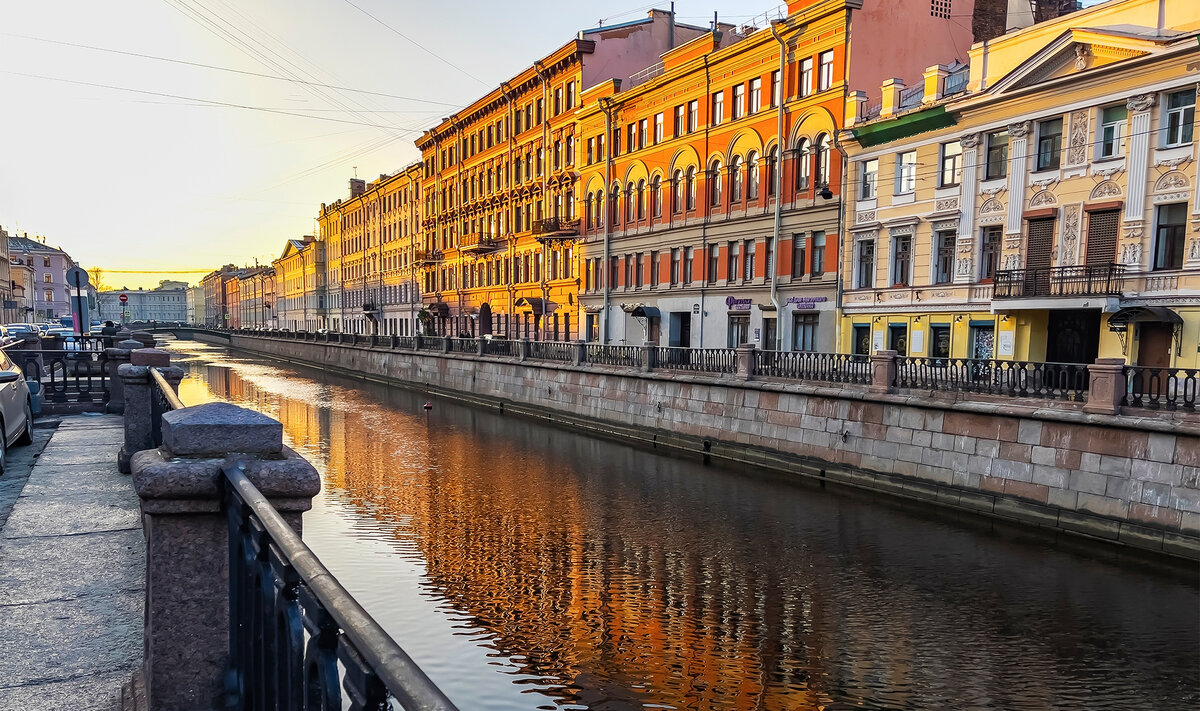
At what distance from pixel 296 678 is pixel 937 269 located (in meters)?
26.7

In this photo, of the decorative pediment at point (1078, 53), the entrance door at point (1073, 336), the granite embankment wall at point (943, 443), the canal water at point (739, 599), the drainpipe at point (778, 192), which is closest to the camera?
the canal water at point (739, 599)

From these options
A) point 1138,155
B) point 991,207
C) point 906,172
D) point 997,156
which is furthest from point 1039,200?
point 906,172

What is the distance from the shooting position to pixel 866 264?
28.5m

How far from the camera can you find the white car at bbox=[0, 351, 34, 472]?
9578 millimetres

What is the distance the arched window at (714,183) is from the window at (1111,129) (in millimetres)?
16089

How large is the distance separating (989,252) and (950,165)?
327 centimetres

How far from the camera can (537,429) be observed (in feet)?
93.1

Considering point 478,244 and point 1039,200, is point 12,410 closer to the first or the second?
point 1039,200

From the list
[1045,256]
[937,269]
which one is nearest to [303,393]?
[937,269]

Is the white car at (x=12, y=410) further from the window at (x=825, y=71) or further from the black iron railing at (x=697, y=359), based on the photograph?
the window at (x=825, y=71)

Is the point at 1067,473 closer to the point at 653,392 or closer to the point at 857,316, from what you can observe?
the point at 653,392

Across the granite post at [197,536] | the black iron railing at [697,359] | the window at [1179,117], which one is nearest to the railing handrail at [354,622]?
the granite post at [197,536]

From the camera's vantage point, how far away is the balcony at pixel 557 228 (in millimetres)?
Answer: 44250

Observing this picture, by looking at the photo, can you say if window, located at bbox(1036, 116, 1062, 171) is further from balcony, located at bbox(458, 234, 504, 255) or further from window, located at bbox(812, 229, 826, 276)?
balcony, located at bbox(458, 234, 504, 255)
